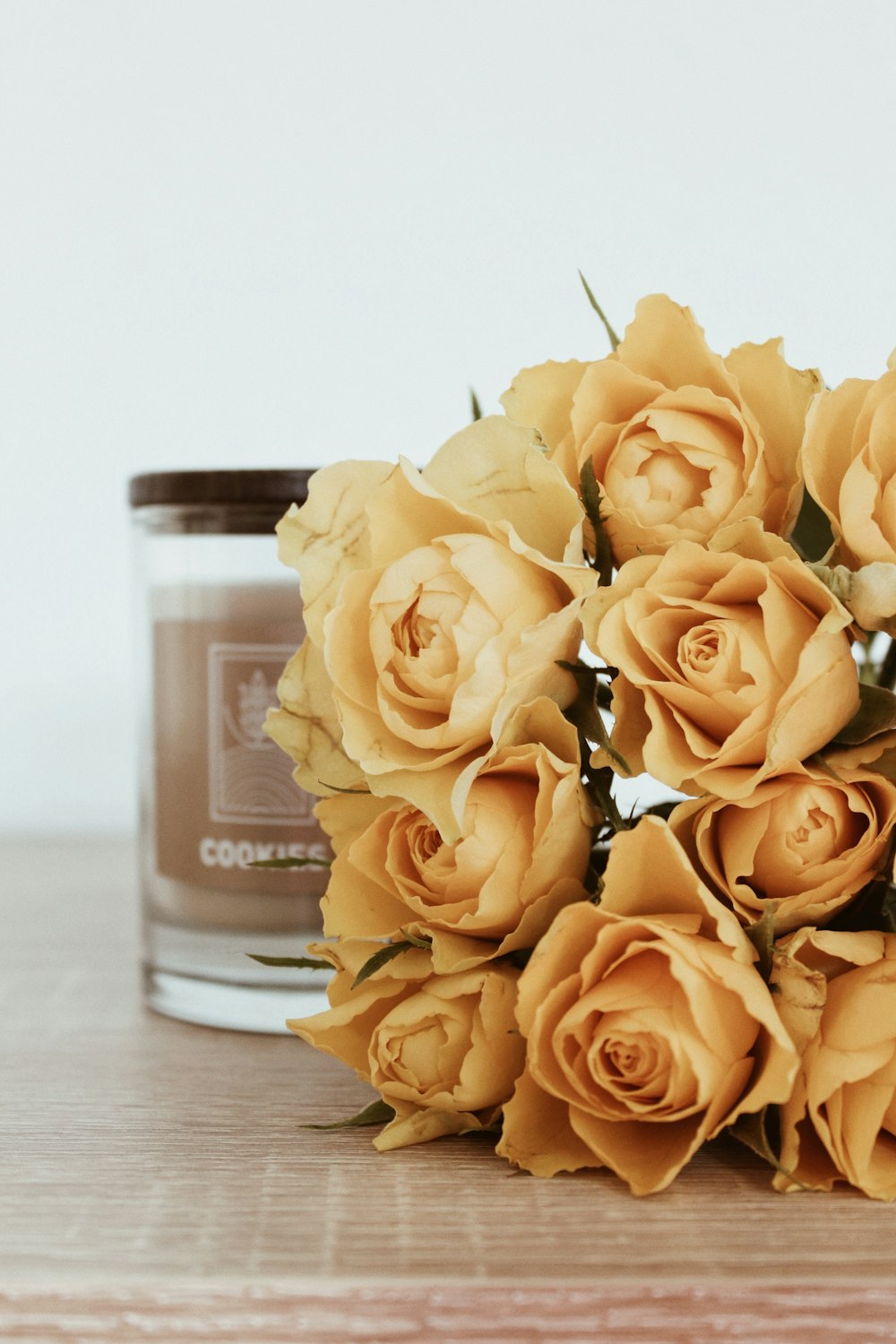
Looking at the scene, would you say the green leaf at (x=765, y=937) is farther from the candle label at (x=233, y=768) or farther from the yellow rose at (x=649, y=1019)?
the candle label at (x=233, y=768)

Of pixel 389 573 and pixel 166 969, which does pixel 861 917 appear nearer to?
pixel 389 573

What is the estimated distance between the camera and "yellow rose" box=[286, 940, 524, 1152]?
30cm

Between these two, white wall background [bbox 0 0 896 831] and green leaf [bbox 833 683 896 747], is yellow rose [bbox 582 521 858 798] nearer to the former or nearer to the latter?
green leaf [bbox 833 683 896 747]

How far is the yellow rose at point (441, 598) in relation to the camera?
0.93 feet

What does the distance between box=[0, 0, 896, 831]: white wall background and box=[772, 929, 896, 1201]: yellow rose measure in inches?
20.0

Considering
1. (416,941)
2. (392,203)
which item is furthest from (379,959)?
(392,203)

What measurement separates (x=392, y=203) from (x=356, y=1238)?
60cm

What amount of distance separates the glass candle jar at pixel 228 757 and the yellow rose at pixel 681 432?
0.12 meters

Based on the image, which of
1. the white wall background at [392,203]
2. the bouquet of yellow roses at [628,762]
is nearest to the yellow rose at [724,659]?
the bouquet of yellow roses at [628,762]

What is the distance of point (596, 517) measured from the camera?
0.31 metres

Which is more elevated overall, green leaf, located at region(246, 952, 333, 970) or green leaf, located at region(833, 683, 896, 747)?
green leaf, located at region(833, 683, 896, 747)

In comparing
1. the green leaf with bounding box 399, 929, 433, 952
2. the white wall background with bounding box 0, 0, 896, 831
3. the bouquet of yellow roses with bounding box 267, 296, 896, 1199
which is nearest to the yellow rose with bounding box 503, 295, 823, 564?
the bouquet of yellow roses with bounding box 267, 296, 896, 1199

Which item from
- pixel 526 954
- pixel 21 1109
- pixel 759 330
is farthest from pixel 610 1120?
pixel 759 330

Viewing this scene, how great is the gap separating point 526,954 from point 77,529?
0.54 meters
